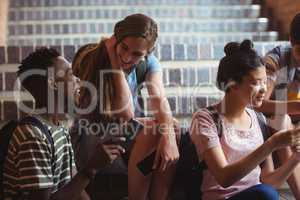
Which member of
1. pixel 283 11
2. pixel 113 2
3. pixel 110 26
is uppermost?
pixel 113 2

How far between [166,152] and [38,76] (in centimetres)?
58

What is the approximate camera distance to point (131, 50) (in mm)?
1901

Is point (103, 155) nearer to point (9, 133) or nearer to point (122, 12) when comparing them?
point (9, 133)

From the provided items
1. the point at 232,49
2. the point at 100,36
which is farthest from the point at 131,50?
the point at 100,36

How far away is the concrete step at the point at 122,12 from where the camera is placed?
420 cm

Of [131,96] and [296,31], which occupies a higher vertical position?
[296,31]

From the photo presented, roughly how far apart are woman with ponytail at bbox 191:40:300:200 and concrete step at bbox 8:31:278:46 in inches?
86.9

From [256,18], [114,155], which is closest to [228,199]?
[114,155]

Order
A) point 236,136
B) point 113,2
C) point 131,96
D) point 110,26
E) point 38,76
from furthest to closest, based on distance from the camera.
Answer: point 113,2 < point 110,26 < point 131,96 < point 236,136 < point 38,76

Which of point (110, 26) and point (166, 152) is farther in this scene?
point (110, 26)

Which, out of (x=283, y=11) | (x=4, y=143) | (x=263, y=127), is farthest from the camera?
(x=283, y=11)

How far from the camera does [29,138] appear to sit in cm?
149

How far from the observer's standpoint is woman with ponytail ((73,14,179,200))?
75.2 inches

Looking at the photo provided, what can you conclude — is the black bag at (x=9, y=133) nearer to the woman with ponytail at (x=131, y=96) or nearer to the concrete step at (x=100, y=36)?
the woman with ponytail at (x=131, y=96)
